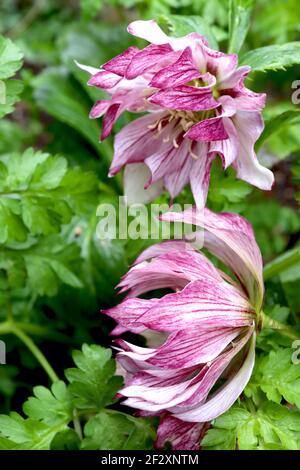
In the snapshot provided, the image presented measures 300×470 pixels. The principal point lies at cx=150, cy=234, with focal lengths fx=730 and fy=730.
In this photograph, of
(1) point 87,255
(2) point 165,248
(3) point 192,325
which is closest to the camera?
(3) point 192,325

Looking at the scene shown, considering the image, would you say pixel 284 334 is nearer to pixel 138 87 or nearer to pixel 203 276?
pixel 203 276

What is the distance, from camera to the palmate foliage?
82 cm

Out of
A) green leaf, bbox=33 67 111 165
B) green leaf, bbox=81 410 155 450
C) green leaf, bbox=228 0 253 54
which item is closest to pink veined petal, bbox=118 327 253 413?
green leaf, bbox=81 410 155 450

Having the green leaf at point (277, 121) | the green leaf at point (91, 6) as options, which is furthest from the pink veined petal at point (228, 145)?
the green leaf at point (91, 6)

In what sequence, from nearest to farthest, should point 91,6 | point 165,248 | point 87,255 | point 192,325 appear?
point 192,325
point 165,248
point 87,255
point 91,6

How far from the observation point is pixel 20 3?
253cm

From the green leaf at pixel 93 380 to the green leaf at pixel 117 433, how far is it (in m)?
0.02

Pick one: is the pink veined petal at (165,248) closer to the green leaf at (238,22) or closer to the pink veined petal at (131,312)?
the pink veined petal at (131,312)

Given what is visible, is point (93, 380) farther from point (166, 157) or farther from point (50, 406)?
point (166, 157)

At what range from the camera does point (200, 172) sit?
34.1 inches

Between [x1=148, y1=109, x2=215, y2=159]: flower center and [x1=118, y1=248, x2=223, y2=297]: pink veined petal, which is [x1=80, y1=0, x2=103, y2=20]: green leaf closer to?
[x1=148, y1=109, x2=215, y2=159]: flower center

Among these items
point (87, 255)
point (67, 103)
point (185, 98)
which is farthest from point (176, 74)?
point (67, 103)

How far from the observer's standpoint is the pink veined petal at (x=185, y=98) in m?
0.77

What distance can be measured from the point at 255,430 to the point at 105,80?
0.42 meters
